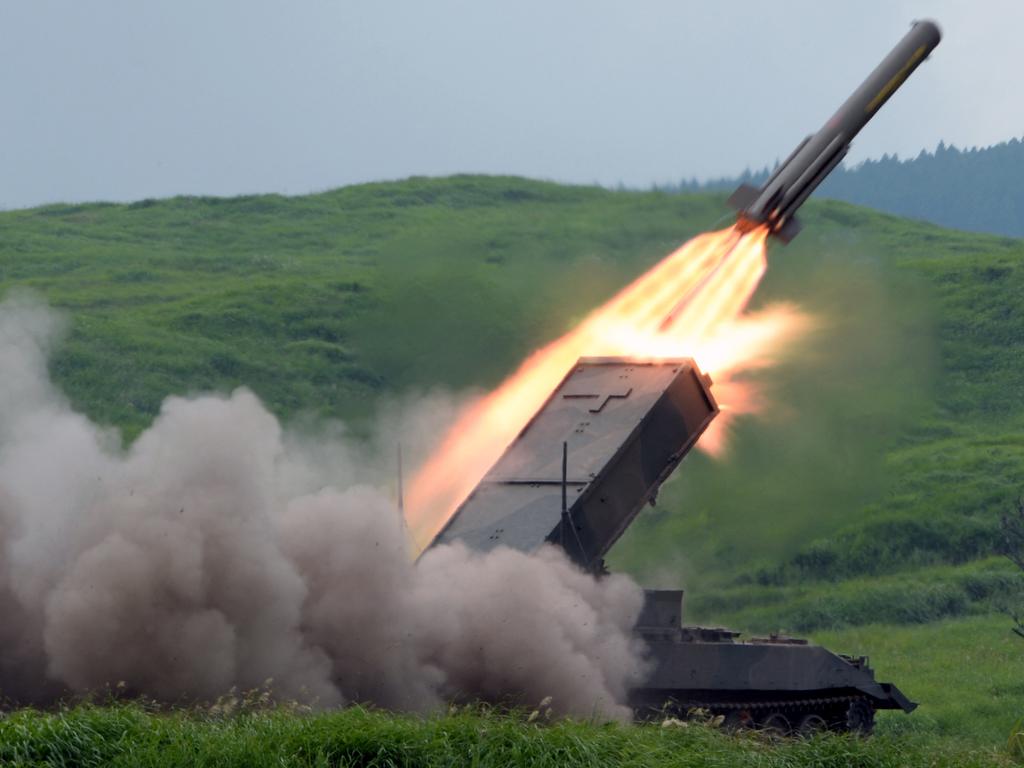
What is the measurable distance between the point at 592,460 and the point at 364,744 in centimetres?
522

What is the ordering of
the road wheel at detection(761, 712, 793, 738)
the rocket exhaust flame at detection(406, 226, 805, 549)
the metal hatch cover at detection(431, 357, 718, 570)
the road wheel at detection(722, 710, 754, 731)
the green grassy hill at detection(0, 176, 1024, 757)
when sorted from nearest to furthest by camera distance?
the metal hatch cover at detection(431, 357, 718, 570)
the road wheel at detection(722, 710, 754, 731)
the road wheel at detection(761, 712, 793, 738)
the rocket exhaust flame at detection(406, 226, 805, 549)
the green grassy hill at detection(0, 176, 1024, 757)

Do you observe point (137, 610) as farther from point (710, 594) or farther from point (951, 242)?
point (951, 242)

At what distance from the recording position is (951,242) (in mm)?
53844

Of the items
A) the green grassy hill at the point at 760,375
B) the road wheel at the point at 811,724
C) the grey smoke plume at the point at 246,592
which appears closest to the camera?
the grey smoke plume at the point at 246,592

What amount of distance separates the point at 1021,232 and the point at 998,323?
6594cm

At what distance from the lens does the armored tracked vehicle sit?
15.8m

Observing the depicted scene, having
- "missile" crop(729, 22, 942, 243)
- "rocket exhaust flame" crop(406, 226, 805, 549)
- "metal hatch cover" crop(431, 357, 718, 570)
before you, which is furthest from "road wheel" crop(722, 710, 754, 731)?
"missile" crop(729, 22, 942, 243)

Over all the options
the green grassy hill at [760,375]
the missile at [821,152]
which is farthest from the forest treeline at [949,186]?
the missile at [821,152]

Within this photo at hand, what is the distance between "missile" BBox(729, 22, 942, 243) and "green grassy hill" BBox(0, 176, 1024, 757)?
6.13 metres

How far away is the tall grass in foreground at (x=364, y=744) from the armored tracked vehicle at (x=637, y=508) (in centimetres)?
321

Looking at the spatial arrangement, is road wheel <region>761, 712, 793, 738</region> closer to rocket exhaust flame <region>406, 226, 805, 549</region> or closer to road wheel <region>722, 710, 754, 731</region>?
road wheel <region>722, 710, 754, 731</region>

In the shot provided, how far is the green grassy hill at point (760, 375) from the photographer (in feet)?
95.3

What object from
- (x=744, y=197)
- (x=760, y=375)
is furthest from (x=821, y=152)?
(x=760, y=375)

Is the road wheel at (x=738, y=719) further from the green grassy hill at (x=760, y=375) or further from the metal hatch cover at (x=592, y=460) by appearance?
the green grassy hill at (x=760, y=375)
